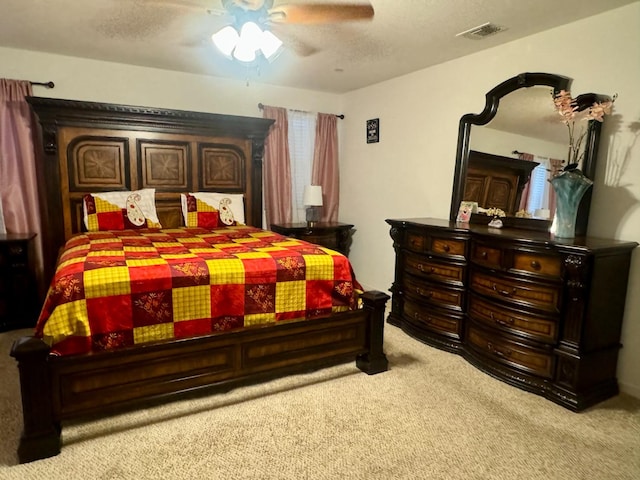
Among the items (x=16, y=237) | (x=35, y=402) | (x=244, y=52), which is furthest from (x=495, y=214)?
(x=16, y=237)

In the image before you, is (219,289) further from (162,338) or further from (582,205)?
(582,205)

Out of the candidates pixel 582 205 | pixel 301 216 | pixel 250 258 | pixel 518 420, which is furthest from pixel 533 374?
pixel 301 216

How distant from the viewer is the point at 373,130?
458 cm

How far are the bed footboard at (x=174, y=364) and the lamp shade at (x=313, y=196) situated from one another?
2195 mm

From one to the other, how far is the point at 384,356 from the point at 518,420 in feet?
2.89

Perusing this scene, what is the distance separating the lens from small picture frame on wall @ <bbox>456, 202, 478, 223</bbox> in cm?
341

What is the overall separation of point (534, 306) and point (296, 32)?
2495 millimetres

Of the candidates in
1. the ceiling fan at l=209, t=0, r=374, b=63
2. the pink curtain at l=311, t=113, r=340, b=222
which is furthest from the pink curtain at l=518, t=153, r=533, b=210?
the pink curtain at l=311, t=113, r=340, b=222

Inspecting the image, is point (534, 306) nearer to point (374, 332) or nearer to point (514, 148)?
point (374, 332)

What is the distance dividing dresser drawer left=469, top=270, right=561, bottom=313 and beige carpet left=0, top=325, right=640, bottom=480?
1.85 feet

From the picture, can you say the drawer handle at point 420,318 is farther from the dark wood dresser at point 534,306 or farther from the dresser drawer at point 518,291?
the dresser drawer at point 518,291

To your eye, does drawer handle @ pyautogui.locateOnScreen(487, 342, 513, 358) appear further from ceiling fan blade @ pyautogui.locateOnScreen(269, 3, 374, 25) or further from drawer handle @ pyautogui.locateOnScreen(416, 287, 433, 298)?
ceiling fan blade @ pyautogui.locateOnScreen(269, 3, 374, 25)

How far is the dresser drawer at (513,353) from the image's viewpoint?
8.06 ft

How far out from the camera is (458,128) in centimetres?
353
